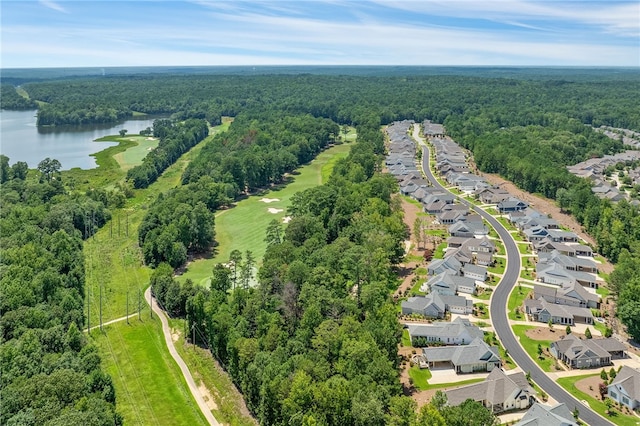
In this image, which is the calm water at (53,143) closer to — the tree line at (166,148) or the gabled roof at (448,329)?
the tree line at (166,148)

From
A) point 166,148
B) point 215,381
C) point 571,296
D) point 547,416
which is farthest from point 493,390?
point 166,148

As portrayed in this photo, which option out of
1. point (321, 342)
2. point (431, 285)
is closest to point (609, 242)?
point (431, 285)

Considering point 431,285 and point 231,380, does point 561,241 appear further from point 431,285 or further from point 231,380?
point 231,380

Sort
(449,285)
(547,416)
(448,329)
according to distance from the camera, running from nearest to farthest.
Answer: (547,416) → (448,329) → (449,285)

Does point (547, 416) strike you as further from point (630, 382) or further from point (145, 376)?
point (145, 376)

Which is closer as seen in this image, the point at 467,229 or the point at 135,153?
the point at 467,229

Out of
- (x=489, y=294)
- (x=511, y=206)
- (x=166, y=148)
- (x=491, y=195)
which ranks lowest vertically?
(x=489, y=294)
